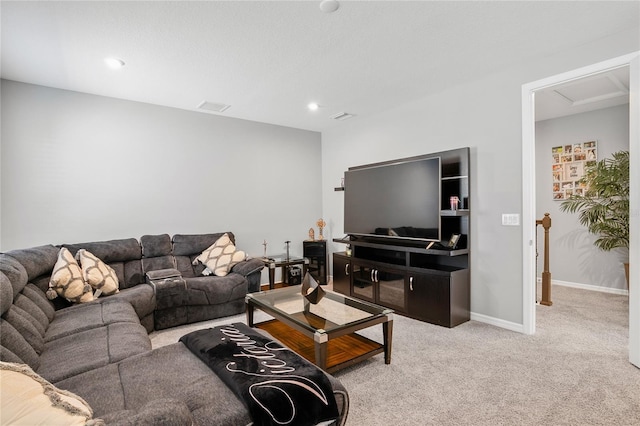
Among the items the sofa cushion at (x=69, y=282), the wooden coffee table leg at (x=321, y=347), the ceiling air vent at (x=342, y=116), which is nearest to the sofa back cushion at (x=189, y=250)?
the sofa cushion at (x=69, y=282)

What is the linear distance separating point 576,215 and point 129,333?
5.78 m

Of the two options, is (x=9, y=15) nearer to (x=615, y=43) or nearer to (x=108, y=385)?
(x=108, y=385)

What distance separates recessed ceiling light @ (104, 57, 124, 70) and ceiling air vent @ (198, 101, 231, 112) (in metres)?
1.16

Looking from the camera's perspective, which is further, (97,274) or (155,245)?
(155,245)

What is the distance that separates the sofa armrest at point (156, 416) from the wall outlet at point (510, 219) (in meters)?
3.23

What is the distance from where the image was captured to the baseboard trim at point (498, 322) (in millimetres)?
3189

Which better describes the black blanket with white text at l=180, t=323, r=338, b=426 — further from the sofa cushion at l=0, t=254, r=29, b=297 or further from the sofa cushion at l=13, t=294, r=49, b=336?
the sofa cushion at l=0, t=254, r=29, b=297

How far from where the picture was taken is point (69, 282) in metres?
2.85

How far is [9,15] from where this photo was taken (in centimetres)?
229

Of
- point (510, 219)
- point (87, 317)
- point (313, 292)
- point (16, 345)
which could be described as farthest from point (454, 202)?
point (16, 345)

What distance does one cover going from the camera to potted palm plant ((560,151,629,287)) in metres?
4.13

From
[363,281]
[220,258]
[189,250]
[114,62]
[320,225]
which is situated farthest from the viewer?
[320,225]

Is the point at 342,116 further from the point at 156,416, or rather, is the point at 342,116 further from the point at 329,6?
the point at 156,416

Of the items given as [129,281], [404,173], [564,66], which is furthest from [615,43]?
[129,281]
